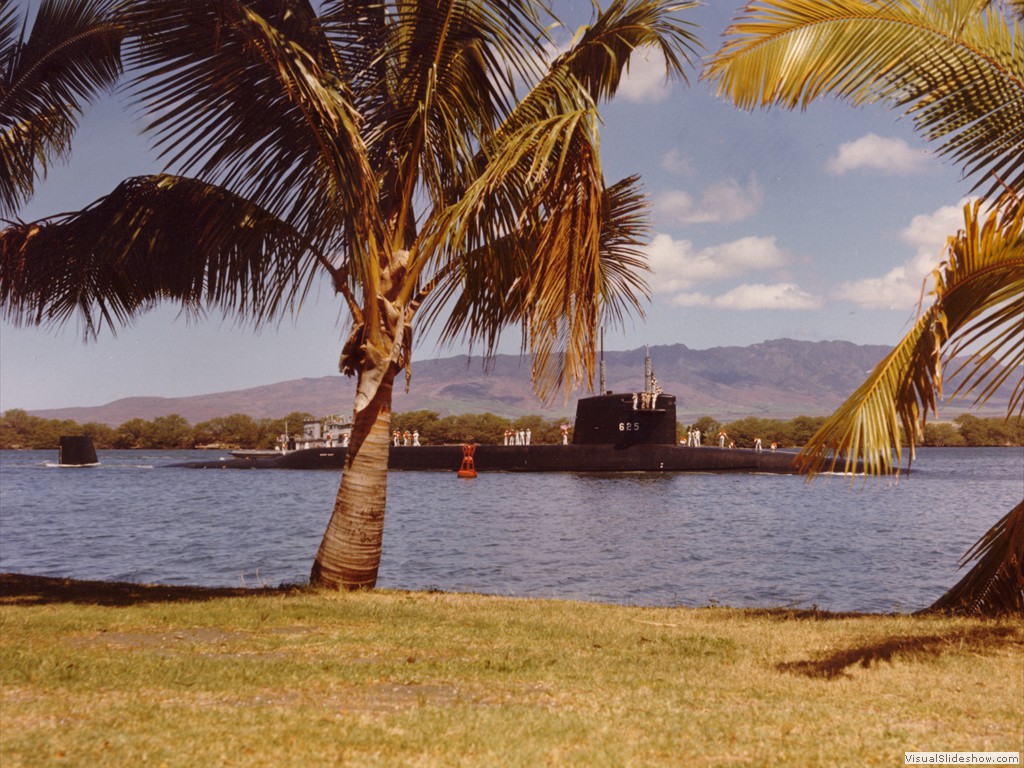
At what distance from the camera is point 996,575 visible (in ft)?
29.8

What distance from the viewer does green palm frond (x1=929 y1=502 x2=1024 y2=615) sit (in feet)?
28.1

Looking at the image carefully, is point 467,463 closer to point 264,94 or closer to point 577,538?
point 577,538

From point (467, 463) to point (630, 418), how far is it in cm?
1538

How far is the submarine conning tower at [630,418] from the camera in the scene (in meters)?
52.1

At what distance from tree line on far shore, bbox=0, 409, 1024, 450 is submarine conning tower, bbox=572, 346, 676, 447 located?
71.3 m

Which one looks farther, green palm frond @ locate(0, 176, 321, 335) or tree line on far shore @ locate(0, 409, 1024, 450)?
tree line on far shore @ locate(0, 409, 1024, 450)

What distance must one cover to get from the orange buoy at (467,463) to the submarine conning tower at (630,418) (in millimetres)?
11381

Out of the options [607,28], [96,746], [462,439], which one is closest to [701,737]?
[96,746]

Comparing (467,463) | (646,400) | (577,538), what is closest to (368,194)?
(577,538)

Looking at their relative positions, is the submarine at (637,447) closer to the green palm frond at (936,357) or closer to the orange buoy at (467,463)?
the orange buoy at (467,463)

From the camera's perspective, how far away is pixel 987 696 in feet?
19.0

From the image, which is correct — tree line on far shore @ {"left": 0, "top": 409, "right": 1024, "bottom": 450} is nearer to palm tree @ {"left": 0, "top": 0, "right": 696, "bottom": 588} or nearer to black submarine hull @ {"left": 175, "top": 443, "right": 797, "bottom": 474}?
black submarine hull @ {"left": 175, "top": 443, "right": 797, "bottom": 474}

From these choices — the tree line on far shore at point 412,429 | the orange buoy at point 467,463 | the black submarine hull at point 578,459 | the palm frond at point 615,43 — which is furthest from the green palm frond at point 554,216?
the tree line on far shore at point 412,429

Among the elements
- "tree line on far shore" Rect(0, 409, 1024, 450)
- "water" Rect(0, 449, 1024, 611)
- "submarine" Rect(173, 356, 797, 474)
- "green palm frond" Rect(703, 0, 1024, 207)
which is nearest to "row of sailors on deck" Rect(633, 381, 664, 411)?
"submarine" Rect(173, 356, 797, 474)
